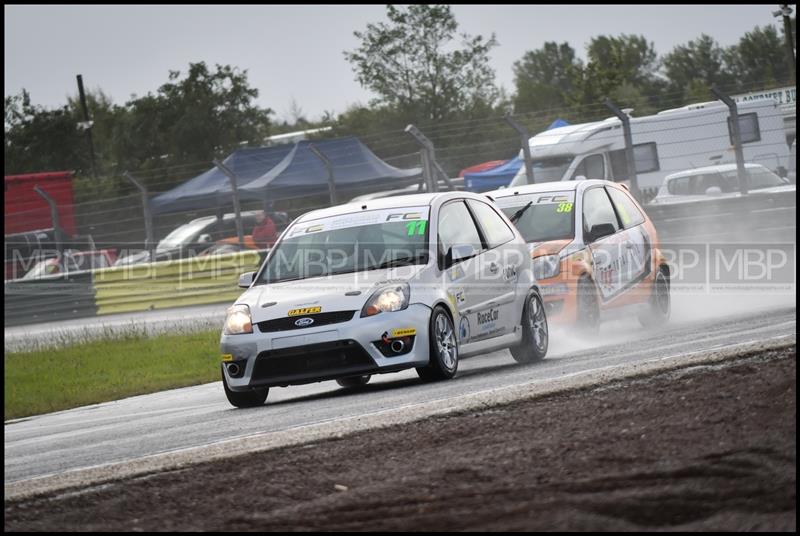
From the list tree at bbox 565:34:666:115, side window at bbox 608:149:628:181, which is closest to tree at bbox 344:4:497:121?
tree at bbox 565:34:666:115

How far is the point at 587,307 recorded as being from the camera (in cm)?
1334

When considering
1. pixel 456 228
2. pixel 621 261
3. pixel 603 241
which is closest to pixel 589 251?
pixel 603 241

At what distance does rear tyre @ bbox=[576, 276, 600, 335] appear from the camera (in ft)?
43.4

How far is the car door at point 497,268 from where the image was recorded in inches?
447

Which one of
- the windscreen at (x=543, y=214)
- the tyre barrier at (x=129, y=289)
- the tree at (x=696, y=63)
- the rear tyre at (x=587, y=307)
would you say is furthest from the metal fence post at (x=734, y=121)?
the tree at (x=696, y=63)

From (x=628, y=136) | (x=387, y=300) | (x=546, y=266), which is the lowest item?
(x=546, y=266)

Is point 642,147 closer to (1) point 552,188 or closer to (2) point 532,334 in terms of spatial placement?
(1) point 552,188

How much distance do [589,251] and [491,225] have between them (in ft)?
5.64

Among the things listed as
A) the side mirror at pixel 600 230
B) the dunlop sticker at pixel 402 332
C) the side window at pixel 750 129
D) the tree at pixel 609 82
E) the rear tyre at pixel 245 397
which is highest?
the tree at pixel 609 82

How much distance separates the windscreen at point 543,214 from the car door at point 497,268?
5.00ft

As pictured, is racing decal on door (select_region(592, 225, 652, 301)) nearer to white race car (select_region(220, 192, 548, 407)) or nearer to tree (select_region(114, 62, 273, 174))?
white race car (select_region(220, 192, 548, 407))

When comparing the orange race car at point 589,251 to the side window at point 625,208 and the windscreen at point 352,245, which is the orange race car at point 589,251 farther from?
the windscreen at point 352,245

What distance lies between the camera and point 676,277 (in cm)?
2081

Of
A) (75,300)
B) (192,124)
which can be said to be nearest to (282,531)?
(75,300)
